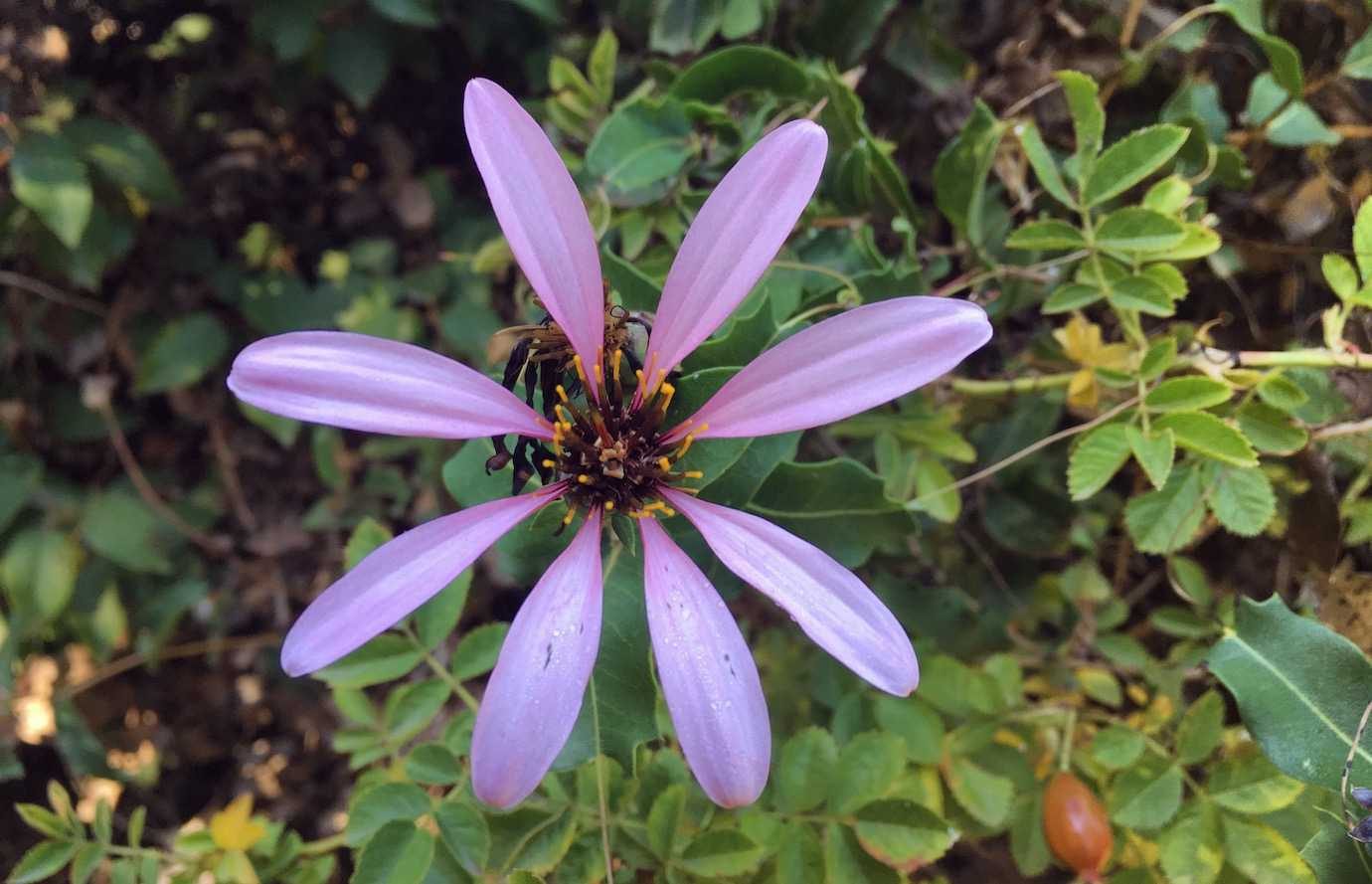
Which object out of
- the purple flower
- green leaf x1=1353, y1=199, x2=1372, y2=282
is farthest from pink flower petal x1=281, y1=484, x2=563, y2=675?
green leaf x1=1353, y1=199, x2=1372, y2=282

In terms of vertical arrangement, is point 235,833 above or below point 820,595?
below

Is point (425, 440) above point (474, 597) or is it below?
above

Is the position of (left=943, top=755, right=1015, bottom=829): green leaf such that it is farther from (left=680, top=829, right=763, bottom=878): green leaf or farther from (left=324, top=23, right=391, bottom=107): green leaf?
(left=324, top=23, right=391, bottom=107): green leaf

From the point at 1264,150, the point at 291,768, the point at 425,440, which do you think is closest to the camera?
the point at 1264,150

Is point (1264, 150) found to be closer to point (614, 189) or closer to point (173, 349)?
point (614, 189)

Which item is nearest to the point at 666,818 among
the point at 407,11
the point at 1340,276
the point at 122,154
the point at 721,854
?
the point at 721,854

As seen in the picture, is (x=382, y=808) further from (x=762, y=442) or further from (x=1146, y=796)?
(x=1146, y=796)

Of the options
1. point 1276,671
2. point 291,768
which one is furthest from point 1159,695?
point 291,768
